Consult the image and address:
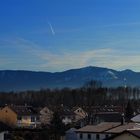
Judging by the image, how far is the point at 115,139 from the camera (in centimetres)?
3631

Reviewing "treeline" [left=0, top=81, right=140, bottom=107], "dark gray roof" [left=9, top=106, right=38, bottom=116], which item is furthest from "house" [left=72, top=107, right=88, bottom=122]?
"treeline" [left=0, top=81, right=140, bottom=107]

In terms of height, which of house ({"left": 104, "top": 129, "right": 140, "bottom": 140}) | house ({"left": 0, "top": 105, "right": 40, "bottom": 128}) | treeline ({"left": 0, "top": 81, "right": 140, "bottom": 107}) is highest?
treeline ({"left": 0, "top": 81, "right": 140, "bottom": 107})

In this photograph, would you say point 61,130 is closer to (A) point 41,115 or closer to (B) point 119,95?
(A) point 41,115

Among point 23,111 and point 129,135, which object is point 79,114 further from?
point 129,135

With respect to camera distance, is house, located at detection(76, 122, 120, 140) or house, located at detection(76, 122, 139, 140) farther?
house, located at detection(76, 122, 120, 140)

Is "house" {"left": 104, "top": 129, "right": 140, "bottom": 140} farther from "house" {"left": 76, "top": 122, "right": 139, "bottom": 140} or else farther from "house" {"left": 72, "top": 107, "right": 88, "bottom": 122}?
"house" {"left": 72, "top": 107, "right": 88, "bottom": 122}

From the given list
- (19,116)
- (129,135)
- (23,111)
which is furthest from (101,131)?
(23,111)

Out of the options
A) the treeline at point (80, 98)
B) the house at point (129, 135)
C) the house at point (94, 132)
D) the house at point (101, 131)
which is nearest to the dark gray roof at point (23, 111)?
the treeline at point (80, 98)

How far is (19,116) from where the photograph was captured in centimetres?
10581

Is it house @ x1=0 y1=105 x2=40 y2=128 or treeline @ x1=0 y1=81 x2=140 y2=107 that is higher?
treeline @ x1=0 y1=81 x2=140 y2=107

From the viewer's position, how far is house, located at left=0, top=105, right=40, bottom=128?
9582 cm

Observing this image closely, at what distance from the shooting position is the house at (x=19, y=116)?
9582cm

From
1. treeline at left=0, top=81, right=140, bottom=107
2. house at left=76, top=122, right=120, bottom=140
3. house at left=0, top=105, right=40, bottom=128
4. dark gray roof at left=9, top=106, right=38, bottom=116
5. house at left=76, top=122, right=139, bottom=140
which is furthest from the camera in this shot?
treeline at left=0, top=81, right=140, bottom=107

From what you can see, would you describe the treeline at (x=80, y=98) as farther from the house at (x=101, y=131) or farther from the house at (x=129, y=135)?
the house at (x=129, y=135)
